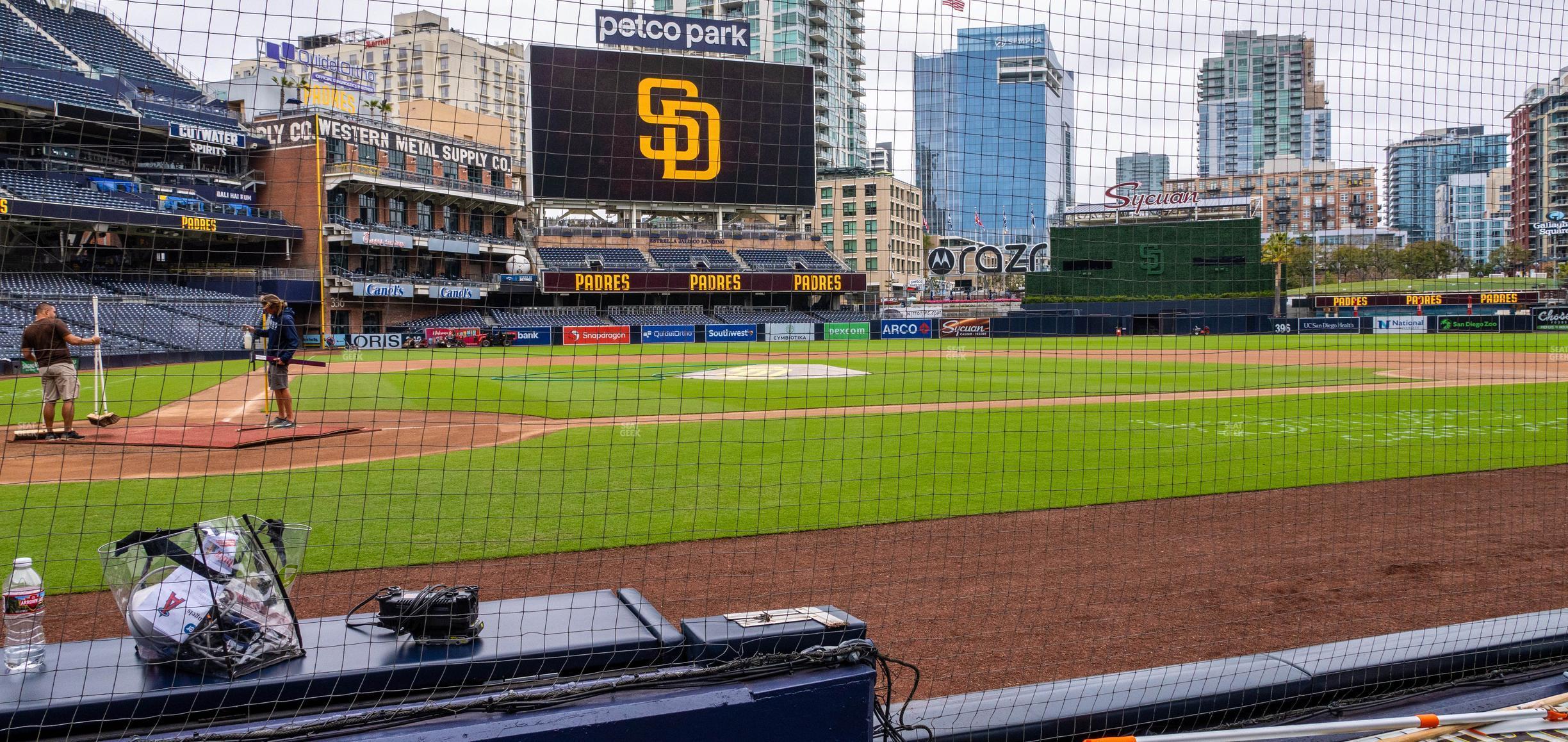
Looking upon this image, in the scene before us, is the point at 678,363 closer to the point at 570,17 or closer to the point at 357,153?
the point at 357,153

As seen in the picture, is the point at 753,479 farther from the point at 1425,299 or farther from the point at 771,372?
the point at 1425,299

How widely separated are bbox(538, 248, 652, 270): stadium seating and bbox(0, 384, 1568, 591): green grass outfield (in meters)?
20.1

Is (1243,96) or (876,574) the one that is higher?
(1243,96)

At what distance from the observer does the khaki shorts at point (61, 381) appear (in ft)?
35.9

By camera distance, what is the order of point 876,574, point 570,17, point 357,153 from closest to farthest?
point 570,17
point 876,574
point 357,153

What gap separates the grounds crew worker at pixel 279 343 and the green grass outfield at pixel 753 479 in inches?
78.4

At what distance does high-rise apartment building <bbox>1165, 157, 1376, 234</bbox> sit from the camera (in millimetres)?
7773

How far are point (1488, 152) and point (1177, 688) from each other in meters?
5.64

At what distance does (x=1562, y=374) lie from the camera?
2069cm

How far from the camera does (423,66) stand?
8975cm

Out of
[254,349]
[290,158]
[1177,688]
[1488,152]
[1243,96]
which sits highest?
[290,158]

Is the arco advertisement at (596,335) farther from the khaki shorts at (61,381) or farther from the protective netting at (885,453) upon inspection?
the khaki shorts at (61,381)

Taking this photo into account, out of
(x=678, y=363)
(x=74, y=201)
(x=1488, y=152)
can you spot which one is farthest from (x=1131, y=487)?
(x=74, y=201)

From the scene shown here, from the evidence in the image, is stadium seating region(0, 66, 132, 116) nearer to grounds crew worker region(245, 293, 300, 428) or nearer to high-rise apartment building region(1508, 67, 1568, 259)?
grounds crew worker region(245, 293, 300, 428)
